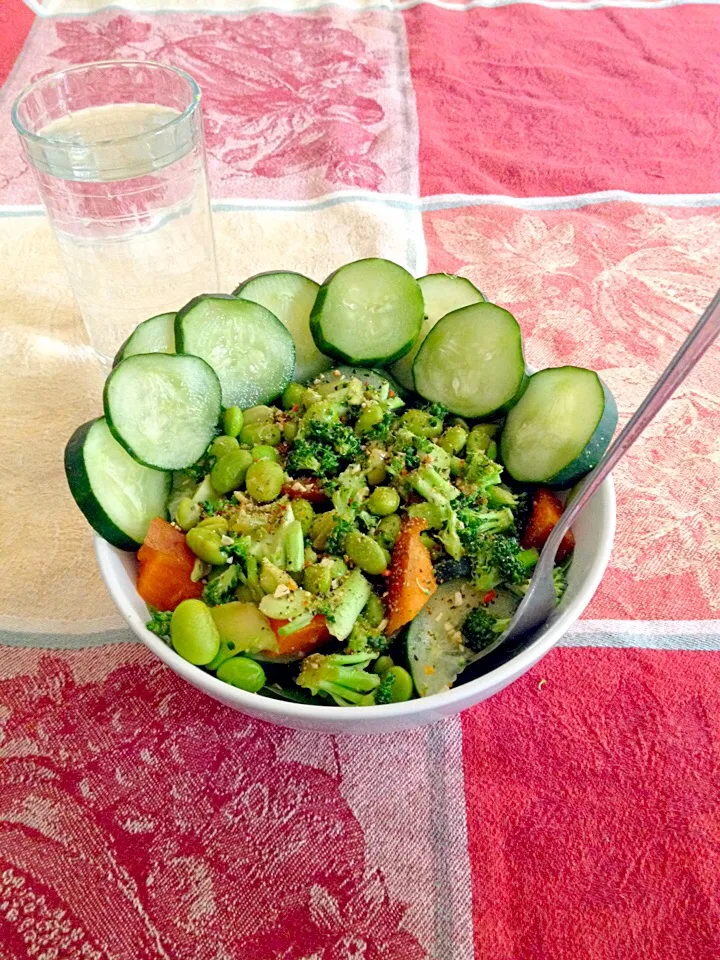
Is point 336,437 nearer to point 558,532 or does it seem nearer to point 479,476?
point 479,476

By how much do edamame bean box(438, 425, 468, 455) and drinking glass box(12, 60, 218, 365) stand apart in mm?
728

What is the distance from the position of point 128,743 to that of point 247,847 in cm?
20

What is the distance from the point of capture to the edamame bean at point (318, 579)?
33.3 inches

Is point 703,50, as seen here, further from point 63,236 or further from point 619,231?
point 63,236

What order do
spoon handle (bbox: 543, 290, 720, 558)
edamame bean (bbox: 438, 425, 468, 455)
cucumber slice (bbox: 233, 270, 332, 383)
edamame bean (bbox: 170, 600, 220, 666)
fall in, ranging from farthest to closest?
cucumber slice (bbox: 233, 270, 332, 383) → edamame bean (bbox: 438, 425, 468, 455) → edamame bean (bbox: 170, 600, 220, 666) → spoon handle (bbox: 543, 290, 720, 558)

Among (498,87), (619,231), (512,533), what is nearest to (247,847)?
(512,533)

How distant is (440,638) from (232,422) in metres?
0.38

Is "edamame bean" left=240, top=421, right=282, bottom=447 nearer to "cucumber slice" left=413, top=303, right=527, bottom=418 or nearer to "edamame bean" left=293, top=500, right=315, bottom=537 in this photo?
"edamame bean" left=293, top=500, right=315, bottom=537

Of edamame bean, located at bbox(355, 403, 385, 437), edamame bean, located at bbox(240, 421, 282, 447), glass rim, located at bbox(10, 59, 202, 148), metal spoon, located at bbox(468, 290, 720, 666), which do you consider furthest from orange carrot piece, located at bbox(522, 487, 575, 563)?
glass rim, located at bbox(10, 59, 202, 148)

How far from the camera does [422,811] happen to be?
2.92 feet

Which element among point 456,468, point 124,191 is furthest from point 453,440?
point 124,191

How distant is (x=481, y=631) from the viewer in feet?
2.89

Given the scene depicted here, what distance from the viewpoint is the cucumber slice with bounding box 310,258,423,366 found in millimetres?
1072

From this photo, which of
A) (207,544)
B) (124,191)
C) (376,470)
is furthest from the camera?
(124,191)
